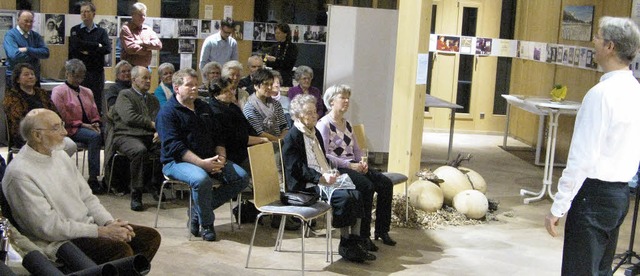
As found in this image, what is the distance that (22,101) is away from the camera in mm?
6504

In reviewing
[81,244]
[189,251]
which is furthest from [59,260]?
[189,251]

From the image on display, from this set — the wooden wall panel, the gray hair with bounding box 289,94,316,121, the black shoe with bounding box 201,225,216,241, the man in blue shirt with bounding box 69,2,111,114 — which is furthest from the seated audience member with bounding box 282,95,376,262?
the wooden wall panel

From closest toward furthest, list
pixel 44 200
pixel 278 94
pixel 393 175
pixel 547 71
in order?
pixel 44 200
pixel 393 175
pixel 278 94
pixel 547 71

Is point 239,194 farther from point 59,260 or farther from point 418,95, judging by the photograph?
point 59,260

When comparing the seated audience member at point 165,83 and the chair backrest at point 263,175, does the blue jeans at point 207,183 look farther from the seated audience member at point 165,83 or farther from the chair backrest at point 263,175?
the seated audience member at point 165,83

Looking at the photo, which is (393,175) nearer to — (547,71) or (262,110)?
(262,110)

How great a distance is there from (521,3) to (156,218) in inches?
297

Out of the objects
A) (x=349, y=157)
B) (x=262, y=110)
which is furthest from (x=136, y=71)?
(x=349, y=157)

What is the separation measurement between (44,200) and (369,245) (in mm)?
2527

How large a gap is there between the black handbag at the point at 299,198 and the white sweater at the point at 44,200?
1.52 meters

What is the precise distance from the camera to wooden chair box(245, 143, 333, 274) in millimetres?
5020

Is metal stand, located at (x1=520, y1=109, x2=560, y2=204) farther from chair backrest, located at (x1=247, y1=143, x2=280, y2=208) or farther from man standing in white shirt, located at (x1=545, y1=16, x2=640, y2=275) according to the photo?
man standing in white shirt, located at (x1=545, y1=16, x2=640, y2=275)

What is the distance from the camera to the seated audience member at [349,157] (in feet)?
18.7

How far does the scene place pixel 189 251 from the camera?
5434mm
